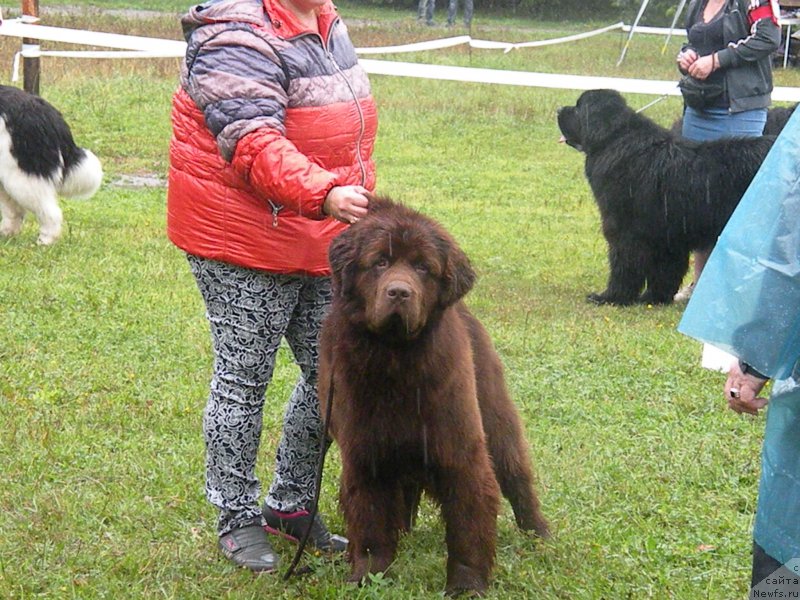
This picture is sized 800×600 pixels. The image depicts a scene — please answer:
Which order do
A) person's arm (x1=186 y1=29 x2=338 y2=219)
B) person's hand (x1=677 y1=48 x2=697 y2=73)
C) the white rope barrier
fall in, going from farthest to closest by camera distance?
the white rope barrier → person's hand (x1=677 y1=48 x2=697 y2=73) → person's arm (x1=186 y1=29 x2=338 y2=219)

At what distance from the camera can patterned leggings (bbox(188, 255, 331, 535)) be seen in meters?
3.74

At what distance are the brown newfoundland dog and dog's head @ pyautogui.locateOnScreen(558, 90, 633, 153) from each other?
16.2ft

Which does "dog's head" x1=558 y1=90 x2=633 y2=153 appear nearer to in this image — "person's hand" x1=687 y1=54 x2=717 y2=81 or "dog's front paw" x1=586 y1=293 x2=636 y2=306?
"person's hand" x1=687 y1=54 x2=717 y2=81

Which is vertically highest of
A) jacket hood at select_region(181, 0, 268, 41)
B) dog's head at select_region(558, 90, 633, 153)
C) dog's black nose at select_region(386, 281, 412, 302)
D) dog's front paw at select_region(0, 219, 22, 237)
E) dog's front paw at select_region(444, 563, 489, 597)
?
jacket hood at select_region(181, 0, 268, 41)

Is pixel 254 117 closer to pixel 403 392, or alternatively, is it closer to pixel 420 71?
pixel 403 392

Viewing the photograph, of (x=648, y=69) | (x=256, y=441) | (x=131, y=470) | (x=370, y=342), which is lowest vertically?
(x=648, y=69)

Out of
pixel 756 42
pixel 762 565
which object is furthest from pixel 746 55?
pixel 762 565

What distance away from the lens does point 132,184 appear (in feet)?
38.7

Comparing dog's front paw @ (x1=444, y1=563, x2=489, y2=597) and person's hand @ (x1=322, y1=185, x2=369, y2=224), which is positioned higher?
person's hand @ (x1=322, y1=185, x2=369, y2=224)

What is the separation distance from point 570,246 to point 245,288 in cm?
654

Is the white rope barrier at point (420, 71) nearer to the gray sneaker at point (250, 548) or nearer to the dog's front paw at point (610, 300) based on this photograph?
the dog's front paw at point (610, 300)

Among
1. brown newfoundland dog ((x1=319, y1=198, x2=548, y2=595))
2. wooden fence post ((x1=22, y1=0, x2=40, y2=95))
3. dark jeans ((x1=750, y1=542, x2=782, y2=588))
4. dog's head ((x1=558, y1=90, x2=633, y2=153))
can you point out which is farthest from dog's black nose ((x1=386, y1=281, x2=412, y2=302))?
wooden fence post ((x1=22, y1=0, x2=40, y2=95))

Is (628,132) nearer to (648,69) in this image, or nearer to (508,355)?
(508,355)

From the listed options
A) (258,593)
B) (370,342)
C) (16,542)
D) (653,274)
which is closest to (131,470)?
(16,542)
